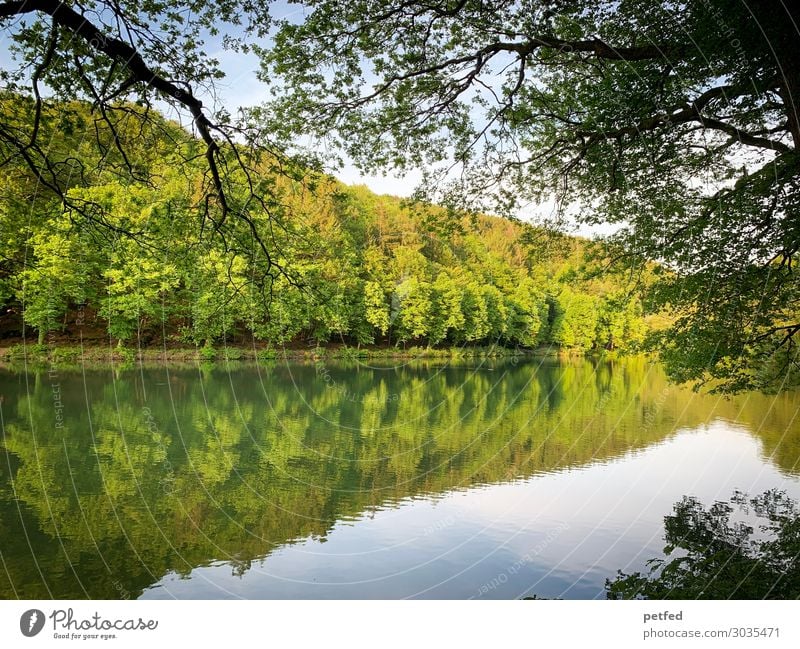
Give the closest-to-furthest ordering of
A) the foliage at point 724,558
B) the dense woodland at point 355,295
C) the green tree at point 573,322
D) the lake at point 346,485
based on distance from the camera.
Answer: the foliage at point 724,558
the lake at point 346,485
the dense woodland at point 355,295
the green tree at point 573,322

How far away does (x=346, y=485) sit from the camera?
11734mm

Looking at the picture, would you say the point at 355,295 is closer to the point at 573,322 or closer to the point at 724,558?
the point at 573,322

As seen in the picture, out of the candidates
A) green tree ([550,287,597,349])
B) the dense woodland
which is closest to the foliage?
the dense woodland

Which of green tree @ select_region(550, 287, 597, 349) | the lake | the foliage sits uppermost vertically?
green tree @ select_region(550, 287, 597, 349)

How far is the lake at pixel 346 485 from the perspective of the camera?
767 cm

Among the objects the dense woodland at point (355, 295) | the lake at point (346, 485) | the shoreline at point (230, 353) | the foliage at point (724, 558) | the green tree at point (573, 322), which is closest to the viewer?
the foliage at point (724, 558)

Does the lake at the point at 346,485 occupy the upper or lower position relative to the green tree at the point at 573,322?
lower

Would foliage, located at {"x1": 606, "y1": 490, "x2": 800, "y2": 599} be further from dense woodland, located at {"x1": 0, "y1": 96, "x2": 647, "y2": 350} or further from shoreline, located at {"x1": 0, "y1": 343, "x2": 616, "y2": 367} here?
shoreline, located at {"x1": 0, "y1": 343, "x2": 616, "y2": 367}

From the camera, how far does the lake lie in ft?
25.2

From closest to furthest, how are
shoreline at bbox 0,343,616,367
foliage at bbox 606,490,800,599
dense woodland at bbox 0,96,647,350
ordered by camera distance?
foliage at bbox 606,490,800,599 < dense woodland at bbox 0,96,647,350 < shoreline at bbox 0,343,616,367

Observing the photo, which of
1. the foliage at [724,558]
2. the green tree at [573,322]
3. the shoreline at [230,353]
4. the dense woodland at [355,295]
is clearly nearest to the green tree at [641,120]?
the foliage at [724,558]

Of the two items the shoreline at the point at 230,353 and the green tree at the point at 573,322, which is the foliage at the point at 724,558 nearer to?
the shoreline at the point at 230,353

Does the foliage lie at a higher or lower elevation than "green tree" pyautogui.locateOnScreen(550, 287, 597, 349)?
lower

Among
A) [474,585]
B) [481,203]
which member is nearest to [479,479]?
[474,585]
